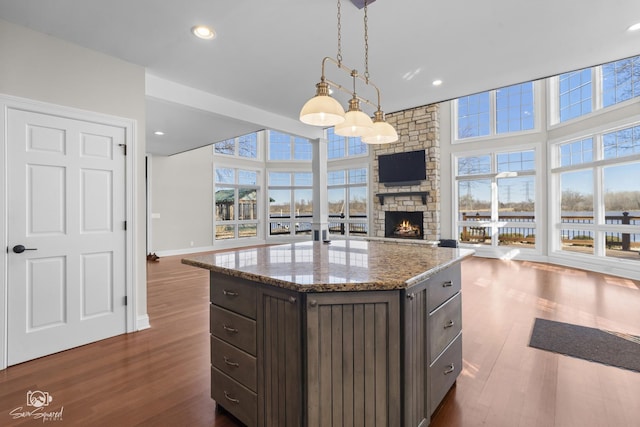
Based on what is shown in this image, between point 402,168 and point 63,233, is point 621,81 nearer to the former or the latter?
point 402,168

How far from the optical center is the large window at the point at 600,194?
5062mm

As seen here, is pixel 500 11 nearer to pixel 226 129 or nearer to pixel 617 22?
pixel 617 22

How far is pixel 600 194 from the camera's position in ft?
18.1

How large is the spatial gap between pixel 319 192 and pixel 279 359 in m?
4.09

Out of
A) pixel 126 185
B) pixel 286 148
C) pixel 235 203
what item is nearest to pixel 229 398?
pixel 126 185

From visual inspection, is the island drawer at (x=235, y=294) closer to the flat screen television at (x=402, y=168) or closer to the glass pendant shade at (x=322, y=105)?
the glass pendant shade at (x=322, y=105)

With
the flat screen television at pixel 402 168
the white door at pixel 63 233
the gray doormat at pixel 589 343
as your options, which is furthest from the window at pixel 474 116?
the white door at pixel 63 233

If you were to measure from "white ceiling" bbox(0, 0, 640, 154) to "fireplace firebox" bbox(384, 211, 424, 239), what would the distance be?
4.52m

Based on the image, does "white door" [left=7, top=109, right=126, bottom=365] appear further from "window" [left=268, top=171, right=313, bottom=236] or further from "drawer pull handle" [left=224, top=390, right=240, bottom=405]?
"window" [left=268, top=171, right=313, bottom=236]

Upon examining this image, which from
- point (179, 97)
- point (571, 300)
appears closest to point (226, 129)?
point (179, 97)

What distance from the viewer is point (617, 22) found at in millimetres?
2426

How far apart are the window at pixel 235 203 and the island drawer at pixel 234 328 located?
294 inches

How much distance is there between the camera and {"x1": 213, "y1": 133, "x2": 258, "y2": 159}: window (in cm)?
907

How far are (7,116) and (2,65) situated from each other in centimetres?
39
